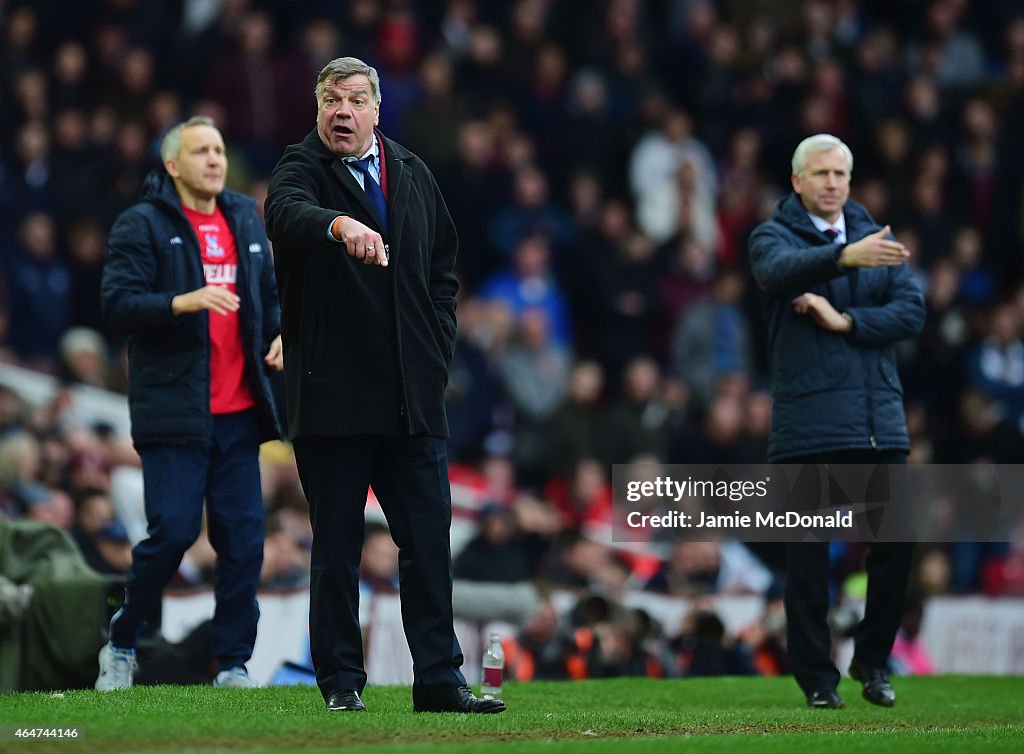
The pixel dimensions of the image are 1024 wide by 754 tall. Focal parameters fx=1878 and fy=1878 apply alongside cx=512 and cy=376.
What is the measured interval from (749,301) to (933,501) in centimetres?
265

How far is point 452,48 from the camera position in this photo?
1792 centimetres

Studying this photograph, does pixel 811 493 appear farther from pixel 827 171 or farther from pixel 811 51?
pixel 811 51

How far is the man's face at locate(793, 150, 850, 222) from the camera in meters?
8.84

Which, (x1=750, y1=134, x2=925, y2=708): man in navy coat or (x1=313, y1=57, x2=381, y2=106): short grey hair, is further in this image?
(x1=750, y1=134, x2=925, y2=708): man in navy coat

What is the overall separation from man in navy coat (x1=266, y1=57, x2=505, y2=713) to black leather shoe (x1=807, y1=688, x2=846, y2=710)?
6.22 ft

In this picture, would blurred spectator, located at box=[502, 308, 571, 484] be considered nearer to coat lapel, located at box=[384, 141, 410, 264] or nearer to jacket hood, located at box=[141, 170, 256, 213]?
jacket hood, located at box=[141, 170, 256, 213]

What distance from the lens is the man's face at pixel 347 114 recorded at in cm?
704

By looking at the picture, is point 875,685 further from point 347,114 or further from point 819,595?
point 347,114

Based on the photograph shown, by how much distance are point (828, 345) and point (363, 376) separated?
8.71 feet

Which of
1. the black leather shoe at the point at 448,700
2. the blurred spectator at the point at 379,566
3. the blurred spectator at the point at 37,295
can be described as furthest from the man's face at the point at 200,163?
the blurred spectator at the point at 37,295

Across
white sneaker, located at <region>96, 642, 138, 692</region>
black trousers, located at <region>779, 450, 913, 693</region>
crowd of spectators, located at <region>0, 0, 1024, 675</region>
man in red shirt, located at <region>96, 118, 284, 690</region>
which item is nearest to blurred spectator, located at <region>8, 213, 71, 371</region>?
crowd of spectators, located at <region>0, 0, 1024, 675</region>

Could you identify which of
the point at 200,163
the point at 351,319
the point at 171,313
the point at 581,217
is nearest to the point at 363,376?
the point at 351,319

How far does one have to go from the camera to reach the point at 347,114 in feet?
23.1

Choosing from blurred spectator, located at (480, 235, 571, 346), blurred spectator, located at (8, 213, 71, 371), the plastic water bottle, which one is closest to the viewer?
the plastic water bottle
